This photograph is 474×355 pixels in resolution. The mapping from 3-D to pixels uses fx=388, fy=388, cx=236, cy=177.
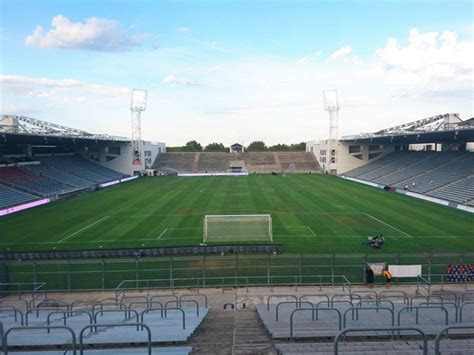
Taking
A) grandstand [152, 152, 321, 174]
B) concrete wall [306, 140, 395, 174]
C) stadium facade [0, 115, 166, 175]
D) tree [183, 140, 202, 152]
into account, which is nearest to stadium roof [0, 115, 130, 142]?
stadium facade [0, 115, 166, 175]

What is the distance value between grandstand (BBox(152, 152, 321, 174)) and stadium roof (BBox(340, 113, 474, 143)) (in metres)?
18.9

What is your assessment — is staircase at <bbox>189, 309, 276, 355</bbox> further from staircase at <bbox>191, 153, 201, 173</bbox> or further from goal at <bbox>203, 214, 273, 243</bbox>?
staircase at <bbox>191, 153, 201, 173</bbox>

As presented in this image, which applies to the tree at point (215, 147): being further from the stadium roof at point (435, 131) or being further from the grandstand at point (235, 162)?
the stadium roof at point (435, 131)

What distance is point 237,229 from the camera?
1109 inches

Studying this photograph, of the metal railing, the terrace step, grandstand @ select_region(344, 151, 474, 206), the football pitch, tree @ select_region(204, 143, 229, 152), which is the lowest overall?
→ the metal railing

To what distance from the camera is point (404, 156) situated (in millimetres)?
71938

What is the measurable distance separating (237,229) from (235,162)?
72562 millimetres

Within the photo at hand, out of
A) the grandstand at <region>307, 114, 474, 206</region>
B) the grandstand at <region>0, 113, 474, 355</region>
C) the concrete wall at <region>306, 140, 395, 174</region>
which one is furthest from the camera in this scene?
the concrete wall at <region>306, 140, 395, 174</region>

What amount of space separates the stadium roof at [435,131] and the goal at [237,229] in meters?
30.7

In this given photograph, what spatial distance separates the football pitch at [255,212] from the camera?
87.1 feet

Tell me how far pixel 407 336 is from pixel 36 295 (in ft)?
52.1

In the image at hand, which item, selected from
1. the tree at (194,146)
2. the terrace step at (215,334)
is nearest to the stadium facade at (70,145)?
the terrace step at (215,334)

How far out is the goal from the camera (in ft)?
87.3

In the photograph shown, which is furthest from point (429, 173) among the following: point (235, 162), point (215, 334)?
point (215, 334)
